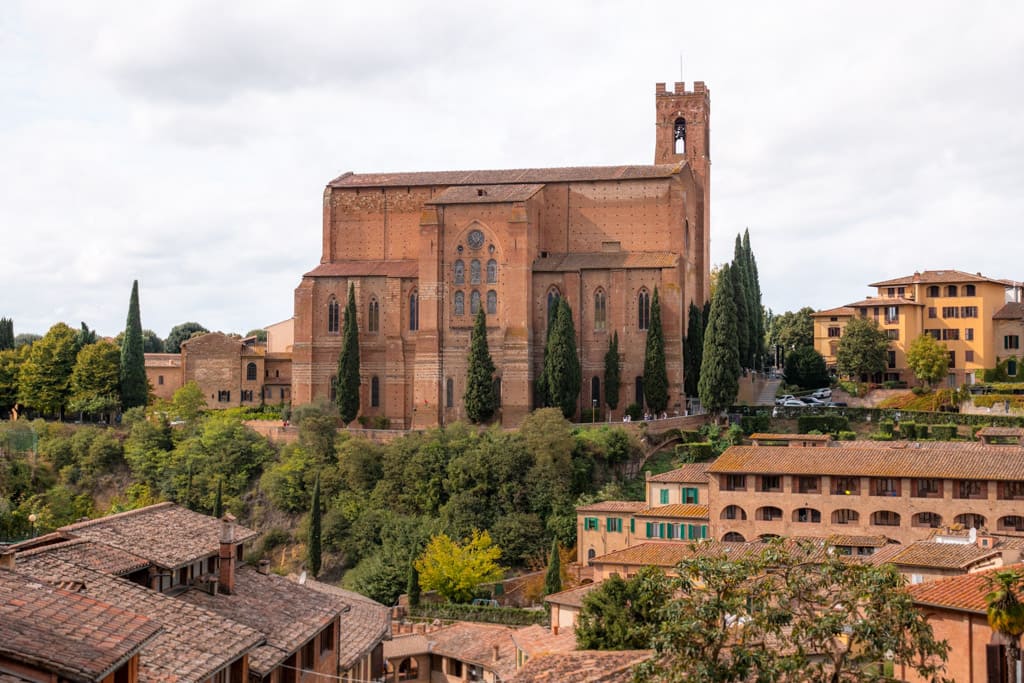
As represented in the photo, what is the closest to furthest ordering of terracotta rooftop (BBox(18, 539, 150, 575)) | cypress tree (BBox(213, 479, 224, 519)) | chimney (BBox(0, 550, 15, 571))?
chimney (BBox(0, 550, 15, 571))
terracotta rooftop (BBox(18, 539, 150, 575))
cypress tree (BBox(213, 479, 224, 519))

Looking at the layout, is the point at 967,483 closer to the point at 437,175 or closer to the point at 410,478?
the point at 410,478

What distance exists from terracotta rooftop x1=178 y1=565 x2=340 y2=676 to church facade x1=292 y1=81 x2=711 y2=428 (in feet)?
114

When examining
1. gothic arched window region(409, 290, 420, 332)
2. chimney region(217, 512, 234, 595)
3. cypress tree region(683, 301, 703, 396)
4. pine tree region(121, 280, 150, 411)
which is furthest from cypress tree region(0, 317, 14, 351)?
chimney region(217, 512, 234, 595)

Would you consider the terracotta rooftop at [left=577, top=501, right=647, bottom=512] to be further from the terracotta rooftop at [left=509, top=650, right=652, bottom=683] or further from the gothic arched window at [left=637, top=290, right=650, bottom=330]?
the terracotta rooftop at [left=509, top=650, right=652, bottom=683]

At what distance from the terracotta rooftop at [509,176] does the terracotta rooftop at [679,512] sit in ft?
77.9

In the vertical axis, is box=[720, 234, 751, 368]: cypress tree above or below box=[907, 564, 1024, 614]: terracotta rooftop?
above

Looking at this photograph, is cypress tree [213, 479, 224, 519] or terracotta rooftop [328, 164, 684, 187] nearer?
cypress tree [213, 479, 224, 519]

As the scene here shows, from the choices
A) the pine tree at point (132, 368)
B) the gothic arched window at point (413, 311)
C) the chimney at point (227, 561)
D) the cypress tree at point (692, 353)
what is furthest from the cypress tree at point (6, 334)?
the chimney at point (227, 561)

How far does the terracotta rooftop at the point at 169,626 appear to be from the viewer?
18.0 meters

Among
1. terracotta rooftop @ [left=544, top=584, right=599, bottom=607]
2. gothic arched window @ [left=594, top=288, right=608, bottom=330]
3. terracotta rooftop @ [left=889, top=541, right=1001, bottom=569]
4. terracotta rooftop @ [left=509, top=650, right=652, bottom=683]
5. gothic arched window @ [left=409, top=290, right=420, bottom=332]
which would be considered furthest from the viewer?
gothic arched window @ [left=409, top=290, right=420, bottom=332]

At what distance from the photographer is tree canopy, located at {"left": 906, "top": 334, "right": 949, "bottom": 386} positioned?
2694 inches

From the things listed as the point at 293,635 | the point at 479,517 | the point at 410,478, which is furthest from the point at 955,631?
the point at 410,478

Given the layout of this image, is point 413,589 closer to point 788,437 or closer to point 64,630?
point 788,437

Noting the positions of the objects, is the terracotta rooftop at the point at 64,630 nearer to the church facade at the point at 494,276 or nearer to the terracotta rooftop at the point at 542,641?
the terracotta rooftop at the point at 542,641
